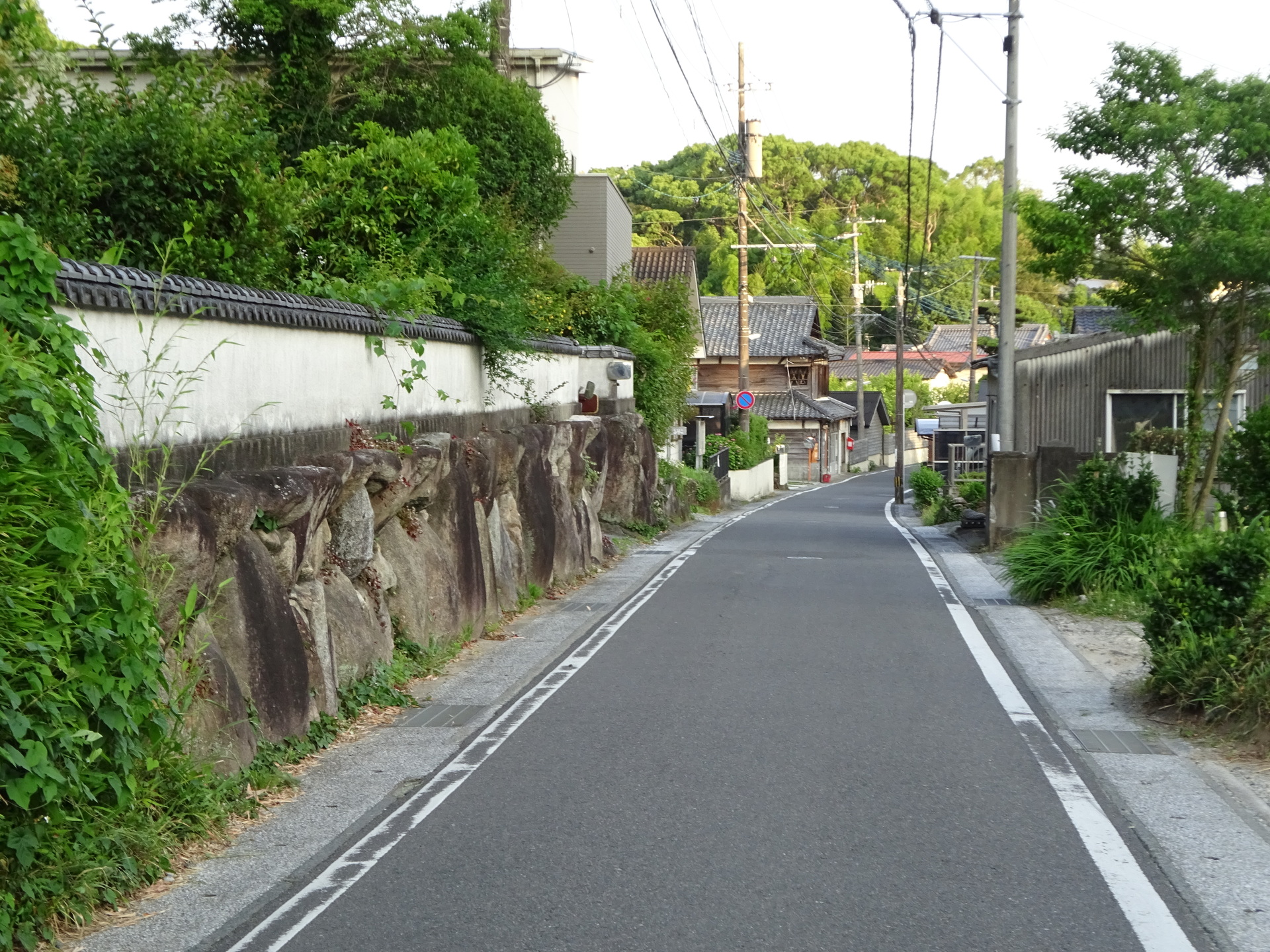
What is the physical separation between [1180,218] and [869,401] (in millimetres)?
63594

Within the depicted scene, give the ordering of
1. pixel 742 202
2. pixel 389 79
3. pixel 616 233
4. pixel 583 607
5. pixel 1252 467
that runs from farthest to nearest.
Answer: pixel 742 202 < pixel 616 233 < pixel 389 79 < pixel 583 607 < pixel 1252 467

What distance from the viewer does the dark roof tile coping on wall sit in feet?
22.9

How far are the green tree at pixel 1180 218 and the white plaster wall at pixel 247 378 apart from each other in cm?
772

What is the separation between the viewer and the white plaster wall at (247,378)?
7430 millimetres

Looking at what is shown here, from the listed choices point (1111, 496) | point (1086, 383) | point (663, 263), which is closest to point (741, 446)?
point (663, 263)

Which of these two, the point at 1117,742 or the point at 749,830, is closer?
the point at 749,830

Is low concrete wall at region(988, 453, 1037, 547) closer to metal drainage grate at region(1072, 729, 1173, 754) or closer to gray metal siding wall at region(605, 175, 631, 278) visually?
gray metal siding wall at region(605, 175, 631, 278)

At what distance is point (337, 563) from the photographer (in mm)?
9805

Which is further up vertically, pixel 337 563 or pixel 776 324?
pixel 776 324

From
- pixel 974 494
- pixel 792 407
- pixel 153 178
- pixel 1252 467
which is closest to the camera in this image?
pixel 153 178

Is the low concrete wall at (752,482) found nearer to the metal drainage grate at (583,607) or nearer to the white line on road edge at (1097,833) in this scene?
the metal drainage grate at (583,607)

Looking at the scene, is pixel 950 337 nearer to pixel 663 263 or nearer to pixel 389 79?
pixel 663 263

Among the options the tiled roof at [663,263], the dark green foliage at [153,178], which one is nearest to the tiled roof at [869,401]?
the tiled roof at [663,263]

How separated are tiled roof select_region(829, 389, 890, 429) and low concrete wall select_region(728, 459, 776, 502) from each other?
73.6 feet
